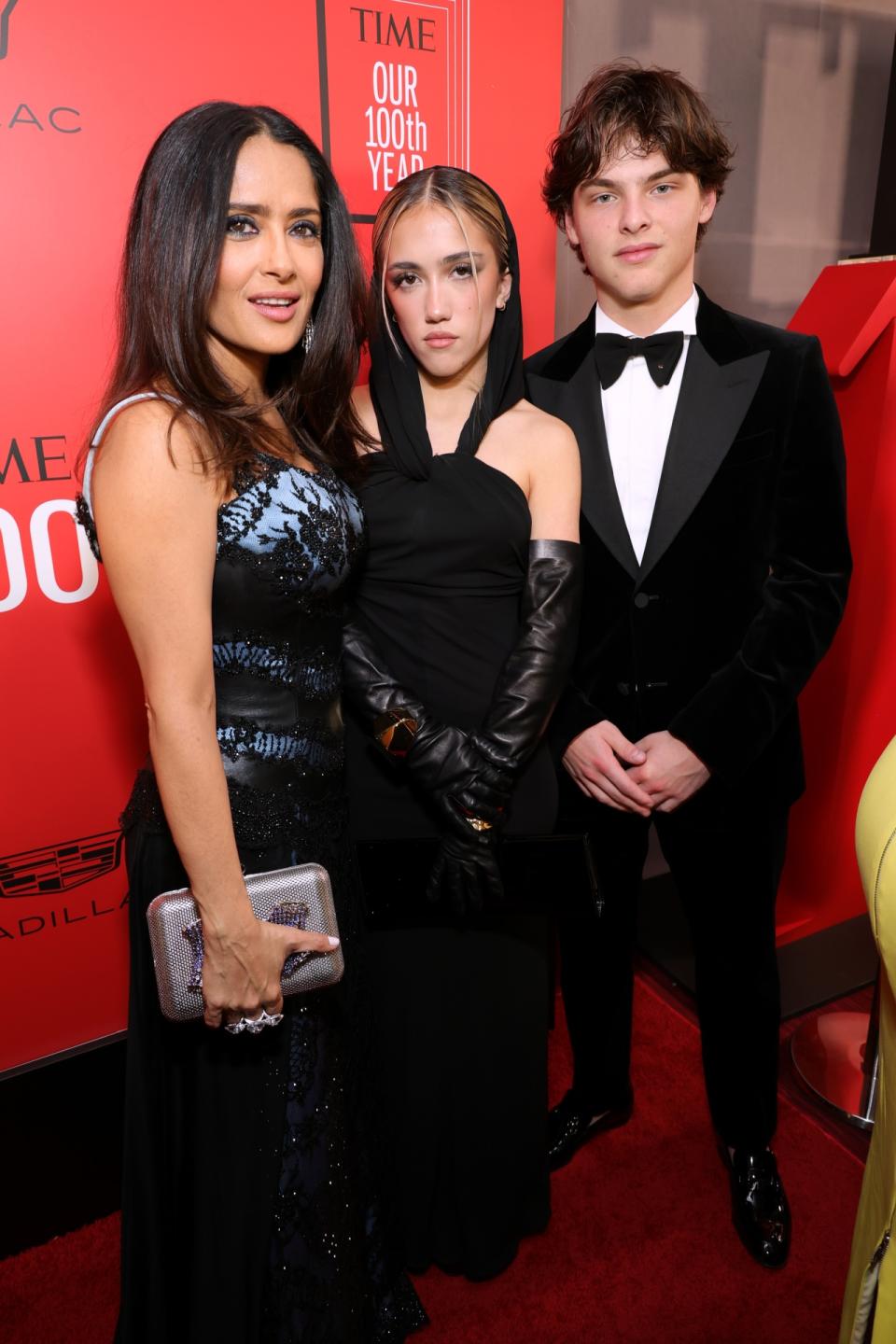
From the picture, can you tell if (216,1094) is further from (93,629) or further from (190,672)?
(93,629)

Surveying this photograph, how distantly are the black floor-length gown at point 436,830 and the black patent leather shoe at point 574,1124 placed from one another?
0.90 feet

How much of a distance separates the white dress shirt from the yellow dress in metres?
0.95

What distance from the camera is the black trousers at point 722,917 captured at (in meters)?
2.20

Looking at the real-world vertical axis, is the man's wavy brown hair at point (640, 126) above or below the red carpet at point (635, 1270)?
above

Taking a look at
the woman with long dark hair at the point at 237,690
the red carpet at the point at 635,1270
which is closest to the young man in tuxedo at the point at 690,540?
the red carpet at the point at 635,1270

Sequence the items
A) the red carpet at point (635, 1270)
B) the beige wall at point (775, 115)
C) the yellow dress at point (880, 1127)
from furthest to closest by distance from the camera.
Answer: the beige wall at point (775, 115), the red carpet at point (635, 1270), the yellow dress at point (880, 1127)

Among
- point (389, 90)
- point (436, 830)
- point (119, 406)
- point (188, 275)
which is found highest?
point (389, 90)

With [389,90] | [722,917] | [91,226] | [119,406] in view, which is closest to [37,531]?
[91,226]

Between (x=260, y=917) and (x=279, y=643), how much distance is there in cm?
41

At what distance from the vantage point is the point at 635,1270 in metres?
2.20

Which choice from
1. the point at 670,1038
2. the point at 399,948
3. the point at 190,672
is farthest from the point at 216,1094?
the point at 670,1038

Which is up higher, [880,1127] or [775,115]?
[775,115]

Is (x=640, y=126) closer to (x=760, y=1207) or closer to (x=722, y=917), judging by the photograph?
(x=722, y=917)

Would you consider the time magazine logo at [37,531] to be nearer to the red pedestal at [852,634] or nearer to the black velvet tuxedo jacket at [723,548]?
the black velvet tuxedo jacket at [723,548]
